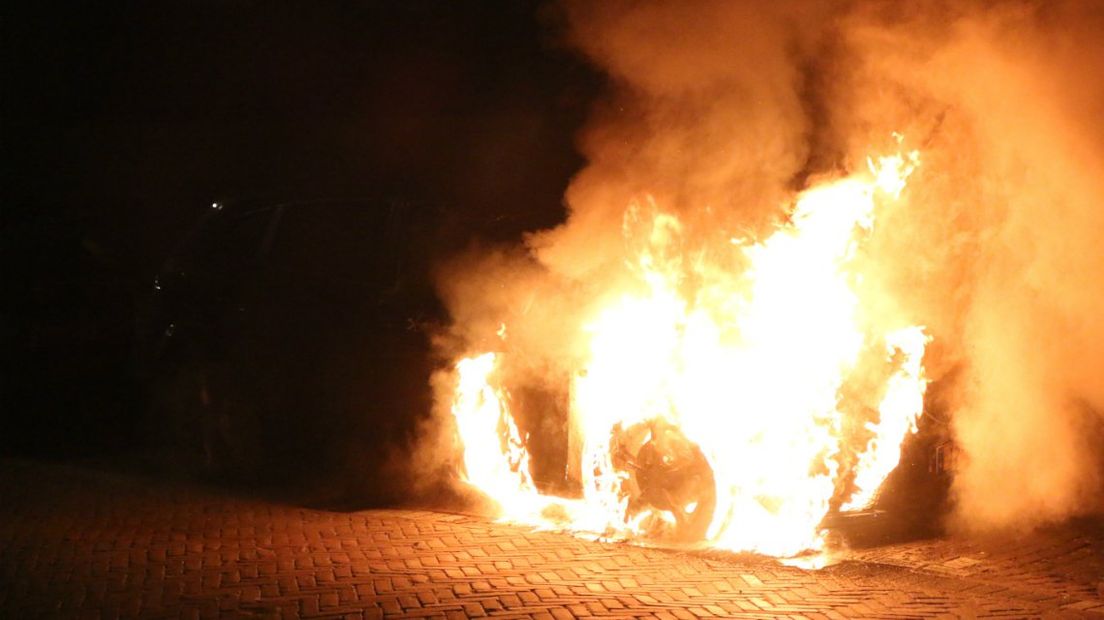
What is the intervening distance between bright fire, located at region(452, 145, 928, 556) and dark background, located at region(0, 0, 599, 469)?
2.75m

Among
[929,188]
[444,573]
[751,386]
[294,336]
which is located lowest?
[444,573]

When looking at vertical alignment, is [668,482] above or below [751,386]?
below

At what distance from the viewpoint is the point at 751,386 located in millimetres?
6375

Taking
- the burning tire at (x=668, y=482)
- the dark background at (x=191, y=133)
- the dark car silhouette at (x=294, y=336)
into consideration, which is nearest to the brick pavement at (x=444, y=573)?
the burning tire at (x=668, y=482)

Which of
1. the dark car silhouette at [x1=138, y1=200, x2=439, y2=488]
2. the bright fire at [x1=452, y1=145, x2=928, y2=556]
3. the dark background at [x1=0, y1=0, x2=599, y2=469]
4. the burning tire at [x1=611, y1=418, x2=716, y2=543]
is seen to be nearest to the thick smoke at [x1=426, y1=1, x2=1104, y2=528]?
the bright fire at [x1=452, y1=145, x2=928, y2=556]

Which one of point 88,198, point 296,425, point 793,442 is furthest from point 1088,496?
point 88,198

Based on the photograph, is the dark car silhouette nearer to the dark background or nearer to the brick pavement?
the brick pavement

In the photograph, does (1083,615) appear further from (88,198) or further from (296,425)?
(88,198)

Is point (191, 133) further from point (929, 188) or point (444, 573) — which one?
point (929, 188)

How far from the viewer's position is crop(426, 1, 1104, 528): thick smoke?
21.9 feet

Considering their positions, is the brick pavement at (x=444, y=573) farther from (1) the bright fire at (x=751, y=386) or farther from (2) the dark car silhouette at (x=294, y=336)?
(2) the dark car silhouette at (x=294, y=336)

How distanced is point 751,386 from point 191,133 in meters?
8.72

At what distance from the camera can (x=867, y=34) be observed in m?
6.96

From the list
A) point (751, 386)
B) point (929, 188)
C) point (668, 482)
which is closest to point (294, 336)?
point (668, 482)
